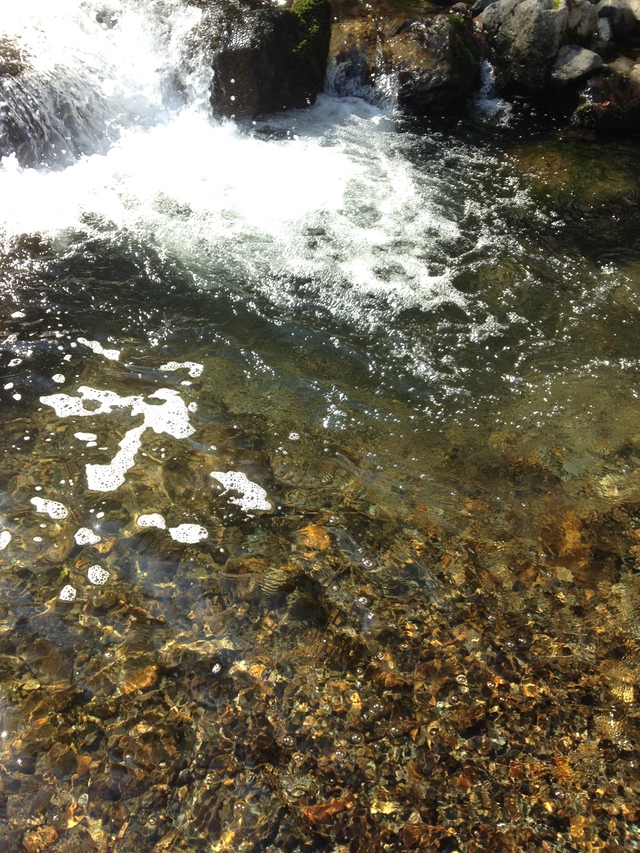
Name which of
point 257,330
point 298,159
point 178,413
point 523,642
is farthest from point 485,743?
point 298,159

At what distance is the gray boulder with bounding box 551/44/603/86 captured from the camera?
8.43 metres

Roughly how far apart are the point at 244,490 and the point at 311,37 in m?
7.05

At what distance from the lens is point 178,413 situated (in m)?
4.46

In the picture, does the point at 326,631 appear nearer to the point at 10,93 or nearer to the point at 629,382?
the point at 629,382

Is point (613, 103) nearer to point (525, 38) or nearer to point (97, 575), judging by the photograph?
point (525, 38)

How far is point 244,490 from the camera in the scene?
403 cm

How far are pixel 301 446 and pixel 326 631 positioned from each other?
1346 millimetres

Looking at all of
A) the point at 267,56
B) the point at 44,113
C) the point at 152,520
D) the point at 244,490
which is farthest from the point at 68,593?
the point at 267,56

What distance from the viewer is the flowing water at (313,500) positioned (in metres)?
2.84

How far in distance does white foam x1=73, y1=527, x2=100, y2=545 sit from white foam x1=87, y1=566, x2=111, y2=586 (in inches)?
7.3

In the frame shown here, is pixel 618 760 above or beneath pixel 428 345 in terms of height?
beneath

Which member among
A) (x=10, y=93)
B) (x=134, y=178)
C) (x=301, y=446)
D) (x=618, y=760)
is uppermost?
(x=10, y=93)

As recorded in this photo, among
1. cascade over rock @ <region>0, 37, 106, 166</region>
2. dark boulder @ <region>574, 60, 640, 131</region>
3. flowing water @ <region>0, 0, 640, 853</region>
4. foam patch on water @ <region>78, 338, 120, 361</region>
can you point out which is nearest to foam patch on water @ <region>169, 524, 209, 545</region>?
flowing water @ <region>0, 0, 640, 853</region>

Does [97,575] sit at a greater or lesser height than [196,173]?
lesser
